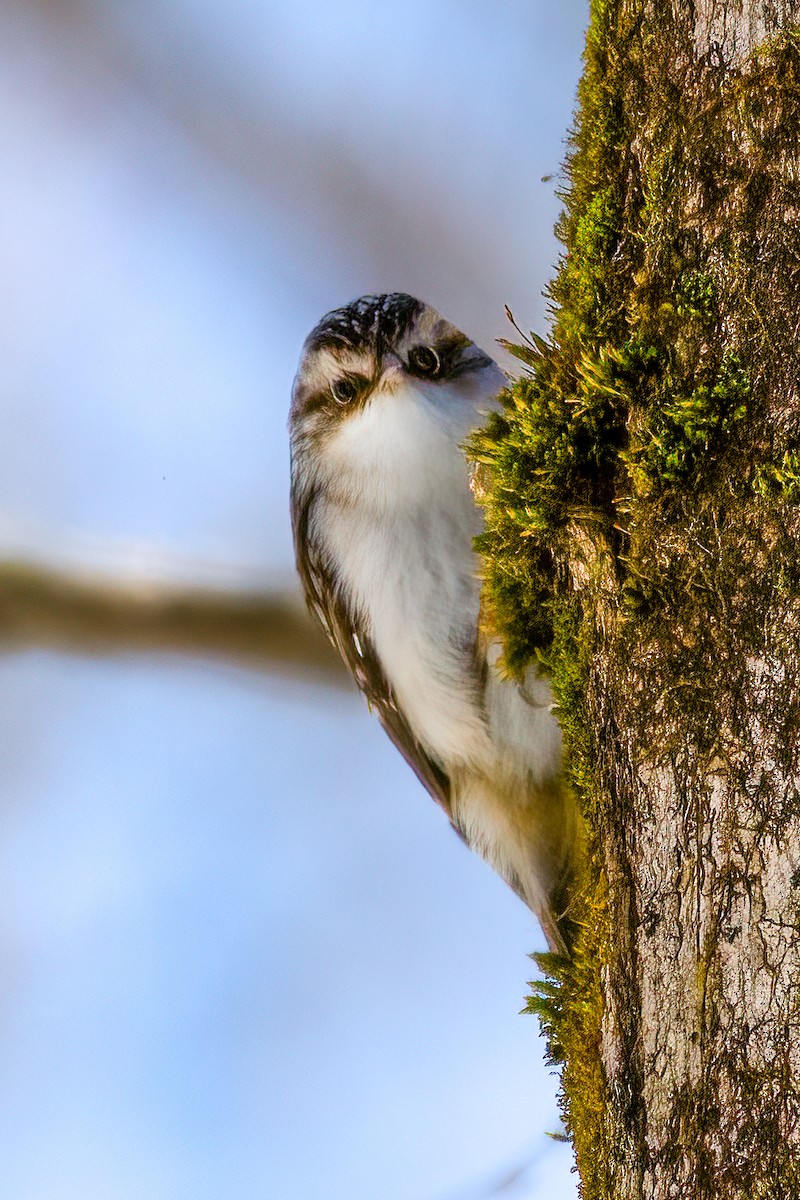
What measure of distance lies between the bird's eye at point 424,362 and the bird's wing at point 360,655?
1.32 ft

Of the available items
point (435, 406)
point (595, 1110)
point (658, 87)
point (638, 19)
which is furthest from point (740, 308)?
point (435, 406)

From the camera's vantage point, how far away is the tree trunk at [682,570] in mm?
1081

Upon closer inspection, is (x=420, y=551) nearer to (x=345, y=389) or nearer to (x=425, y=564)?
(x=425, y=564)

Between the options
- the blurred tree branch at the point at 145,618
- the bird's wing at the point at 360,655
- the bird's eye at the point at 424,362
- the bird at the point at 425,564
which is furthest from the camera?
the blurred tree branch at the point at 145,618

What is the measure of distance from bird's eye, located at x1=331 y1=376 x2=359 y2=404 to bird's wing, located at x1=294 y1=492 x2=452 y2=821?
0.81ft

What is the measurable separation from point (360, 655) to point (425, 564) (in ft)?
1.20

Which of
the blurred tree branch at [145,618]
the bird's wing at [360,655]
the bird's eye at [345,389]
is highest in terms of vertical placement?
the blurred tree branch at [145,618]

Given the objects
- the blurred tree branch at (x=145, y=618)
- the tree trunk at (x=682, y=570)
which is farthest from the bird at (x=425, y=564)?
the blurred tree branch at (x=145, y=618)

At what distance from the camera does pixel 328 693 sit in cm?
410

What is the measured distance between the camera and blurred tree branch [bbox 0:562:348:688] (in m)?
3.63

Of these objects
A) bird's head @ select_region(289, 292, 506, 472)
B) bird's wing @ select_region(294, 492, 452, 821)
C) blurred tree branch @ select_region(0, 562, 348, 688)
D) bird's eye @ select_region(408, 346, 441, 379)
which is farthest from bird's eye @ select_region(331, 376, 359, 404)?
blurred tree branch @ select_region(0, 562, 348, 688)

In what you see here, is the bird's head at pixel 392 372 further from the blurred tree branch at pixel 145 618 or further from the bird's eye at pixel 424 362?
the blurred tree branch at pixel 145 618

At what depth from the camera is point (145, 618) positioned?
144 inches

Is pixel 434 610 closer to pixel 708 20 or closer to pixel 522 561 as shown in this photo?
pixel 522 561
